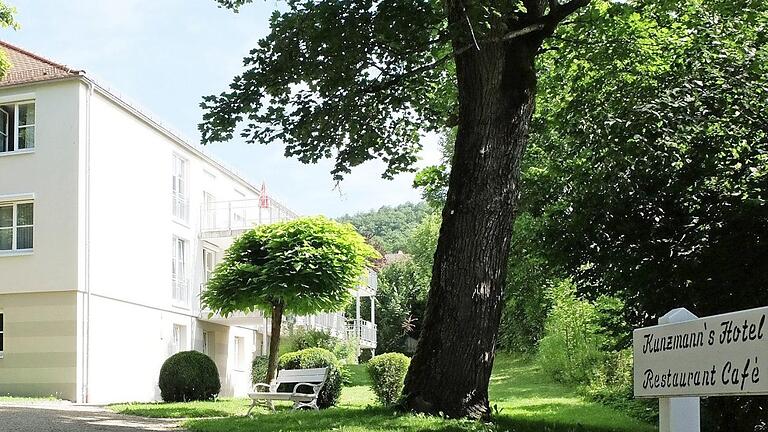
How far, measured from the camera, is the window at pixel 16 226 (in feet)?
78.2

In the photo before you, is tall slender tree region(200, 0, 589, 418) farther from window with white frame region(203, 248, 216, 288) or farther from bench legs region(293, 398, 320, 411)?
window with white frame region(203, 248, 216, 288)

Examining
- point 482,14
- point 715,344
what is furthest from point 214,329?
point 715,344

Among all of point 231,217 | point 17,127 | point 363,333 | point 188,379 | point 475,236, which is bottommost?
point 363,333

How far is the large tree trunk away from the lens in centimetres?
1070

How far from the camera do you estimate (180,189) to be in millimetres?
30016

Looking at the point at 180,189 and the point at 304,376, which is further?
the point at 180,189

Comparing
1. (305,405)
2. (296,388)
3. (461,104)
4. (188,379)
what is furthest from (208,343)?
(461,104)

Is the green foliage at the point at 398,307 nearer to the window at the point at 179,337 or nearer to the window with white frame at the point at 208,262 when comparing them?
the window with white frame at the point at 208,262

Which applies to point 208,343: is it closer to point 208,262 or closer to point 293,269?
point 208,262

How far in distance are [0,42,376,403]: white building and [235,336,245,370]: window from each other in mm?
6735

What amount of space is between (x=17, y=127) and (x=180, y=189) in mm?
6679

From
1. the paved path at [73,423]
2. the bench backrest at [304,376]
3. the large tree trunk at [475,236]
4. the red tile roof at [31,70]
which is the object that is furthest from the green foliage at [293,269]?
the large tree trunk at [475,236]

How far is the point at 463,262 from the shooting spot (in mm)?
10836

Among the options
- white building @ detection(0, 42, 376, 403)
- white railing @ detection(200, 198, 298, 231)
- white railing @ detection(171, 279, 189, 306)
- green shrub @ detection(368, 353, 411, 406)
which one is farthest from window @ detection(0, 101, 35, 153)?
green shrub @ detection(368, 353, 411, 406)
